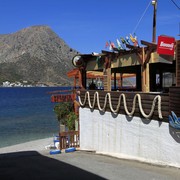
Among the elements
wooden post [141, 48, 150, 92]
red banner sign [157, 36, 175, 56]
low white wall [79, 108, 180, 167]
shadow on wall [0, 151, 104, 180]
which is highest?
red banner sign [157, 36, 175, 56]

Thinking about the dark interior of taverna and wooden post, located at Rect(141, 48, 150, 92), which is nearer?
Answer: the dark interior of taverna

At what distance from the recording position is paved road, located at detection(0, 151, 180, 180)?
8641 mm

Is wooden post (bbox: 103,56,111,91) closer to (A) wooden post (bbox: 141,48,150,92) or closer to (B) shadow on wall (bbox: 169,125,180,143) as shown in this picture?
(A) wooden post (bbox: 141,48,150,92)

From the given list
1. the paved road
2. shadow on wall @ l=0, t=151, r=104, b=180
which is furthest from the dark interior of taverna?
shadow on wall @ l=0, t=151, r=104, b=180

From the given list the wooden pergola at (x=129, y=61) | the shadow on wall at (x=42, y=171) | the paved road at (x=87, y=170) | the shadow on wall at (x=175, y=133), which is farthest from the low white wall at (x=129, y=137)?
the shadow on wall at (x=42, y=171)


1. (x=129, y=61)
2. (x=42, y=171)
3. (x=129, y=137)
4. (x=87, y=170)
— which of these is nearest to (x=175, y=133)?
(x=129, y=137)

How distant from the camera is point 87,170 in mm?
9633

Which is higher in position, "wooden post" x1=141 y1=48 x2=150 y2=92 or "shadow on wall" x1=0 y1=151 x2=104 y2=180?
"wooden post" x1=141 y1=48 x2=150 y2=92

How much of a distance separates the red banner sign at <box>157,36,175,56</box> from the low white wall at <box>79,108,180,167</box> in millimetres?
2360

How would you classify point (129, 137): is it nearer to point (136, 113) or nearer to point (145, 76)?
point (136, 113)

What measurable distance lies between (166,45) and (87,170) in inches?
186

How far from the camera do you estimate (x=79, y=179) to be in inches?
336

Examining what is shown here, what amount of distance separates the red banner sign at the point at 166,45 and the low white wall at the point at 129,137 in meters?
2.36

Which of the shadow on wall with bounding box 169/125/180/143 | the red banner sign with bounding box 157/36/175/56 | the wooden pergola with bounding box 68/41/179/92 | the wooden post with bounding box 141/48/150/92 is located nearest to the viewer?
the shadow on wall with bounding box 169/125/180/143
